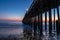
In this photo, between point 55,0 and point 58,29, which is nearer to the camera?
point 55,0

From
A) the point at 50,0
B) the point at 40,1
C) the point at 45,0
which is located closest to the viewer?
the point at 50,0

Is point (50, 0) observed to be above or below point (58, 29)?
above

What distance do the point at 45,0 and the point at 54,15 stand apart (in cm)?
1106

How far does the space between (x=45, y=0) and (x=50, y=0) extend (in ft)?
4.94

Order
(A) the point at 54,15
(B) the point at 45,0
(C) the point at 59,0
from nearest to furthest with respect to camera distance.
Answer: (C) the point at 59,0
(B) the point at 45,0
(A) the point at 54,15

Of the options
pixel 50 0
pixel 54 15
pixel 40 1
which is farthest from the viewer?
pixel 54 15

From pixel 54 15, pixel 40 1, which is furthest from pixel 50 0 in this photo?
pixel 54 15

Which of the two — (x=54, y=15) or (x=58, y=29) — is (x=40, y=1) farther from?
(x=54, y=15)

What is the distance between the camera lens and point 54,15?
30.5 m

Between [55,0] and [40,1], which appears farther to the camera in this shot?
[40,1]

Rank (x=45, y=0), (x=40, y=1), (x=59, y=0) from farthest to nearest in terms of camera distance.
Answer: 1. (x=40, y=1)
2. (x=45, y=0)
3. (x=59, y=0)

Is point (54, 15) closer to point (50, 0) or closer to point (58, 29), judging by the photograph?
point (58, 29)

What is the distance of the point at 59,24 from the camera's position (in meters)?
22.1

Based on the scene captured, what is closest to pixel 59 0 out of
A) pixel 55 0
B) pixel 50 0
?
pixel 55 0
